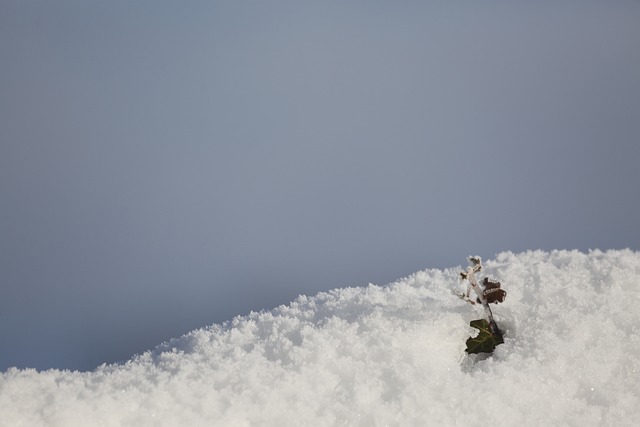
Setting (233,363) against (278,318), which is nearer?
(233,363)

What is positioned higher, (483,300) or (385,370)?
(483,300)

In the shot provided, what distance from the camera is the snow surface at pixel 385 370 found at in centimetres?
103

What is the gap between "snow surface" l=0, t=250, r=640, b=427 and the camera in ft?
3.36

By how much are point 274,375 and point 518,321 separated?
523mm

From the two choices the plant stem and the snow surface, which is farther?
the plant stem

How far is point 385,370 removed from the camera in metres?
1.17

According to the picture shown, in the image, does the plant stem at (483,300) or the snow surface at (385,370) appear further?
the plant stem at (483,300)

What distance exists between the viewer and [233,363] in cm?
114

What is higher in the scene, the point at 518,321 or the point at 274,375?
the point at 518,321

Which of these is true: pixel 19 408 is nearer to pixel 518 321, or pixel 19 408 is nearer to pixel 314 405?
pixel 314 405

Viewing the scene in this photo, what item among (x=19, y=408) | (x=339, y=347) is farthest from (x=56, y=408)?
(x=339, y=347)

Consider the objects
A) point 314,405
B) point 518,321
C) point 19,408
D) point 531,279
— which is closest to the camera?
point 19,408

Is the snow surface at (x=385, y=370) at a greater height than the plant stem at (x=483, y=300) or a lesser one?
lesser

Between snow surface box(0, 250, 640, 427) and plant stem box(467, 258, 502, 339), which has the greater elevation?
plant stem box(467, 258, 502, 339)
